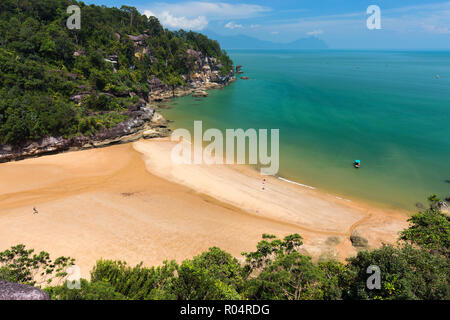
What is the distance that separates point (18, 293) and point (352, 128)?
54.9 m

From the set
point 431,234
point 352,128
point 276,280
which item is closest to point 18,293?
point 276,280

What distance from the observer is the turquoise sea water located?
102 ft

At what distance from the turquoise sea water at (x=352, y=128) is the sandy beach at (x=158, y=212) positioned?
520 centimetres

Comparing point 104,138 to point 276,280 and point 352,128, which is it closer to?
point 276,280

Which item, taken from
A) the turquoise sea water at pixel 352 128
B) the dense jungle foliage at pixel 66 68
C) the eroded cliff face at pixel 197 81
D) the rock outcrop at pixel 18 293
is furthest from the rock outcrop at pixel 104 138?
the rock outcrop at pixel 18 293

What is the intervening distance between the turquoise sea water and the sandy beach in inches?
205

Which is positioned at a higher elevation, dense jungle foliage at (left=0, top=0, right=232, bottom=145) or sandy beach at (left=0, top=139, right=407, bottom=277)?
dense jungle foliage at (left=0, top=0, right=232, bottom=145)

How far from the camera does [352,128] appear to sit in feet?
164

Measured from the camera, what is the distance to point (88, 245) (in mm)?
18984

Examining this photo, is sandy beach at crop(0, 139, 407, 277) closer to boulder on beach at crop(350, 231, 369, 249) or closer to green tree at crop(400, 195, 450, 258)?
boulder on beach at crop(350, 231, 369, 249)

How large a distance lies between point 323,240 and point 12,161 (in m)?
39.3

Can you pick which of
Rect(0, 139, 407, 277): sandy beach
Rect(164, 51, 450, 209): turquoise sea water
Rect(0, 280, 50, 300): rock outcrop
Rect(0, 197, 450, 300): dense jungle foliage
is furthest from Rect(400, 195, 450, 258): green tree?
Rect(0, 280, 50, 300): rock outcrop

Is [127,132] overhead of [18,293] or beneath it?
overhead

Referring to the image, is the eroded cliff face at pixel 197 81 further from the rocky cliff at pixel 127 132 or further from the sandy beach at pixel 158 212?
the sandy beach at pixel 158 212
